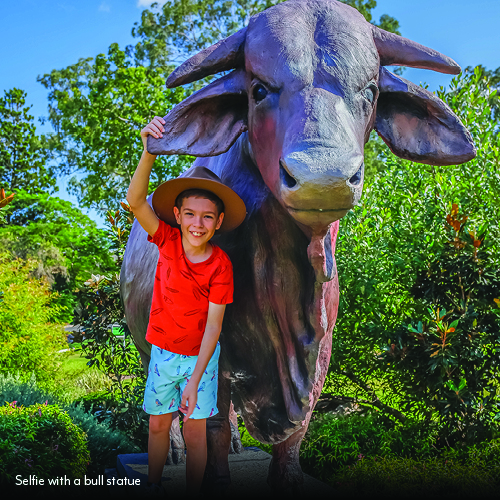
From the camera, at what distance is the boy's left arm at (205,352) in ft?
8.09

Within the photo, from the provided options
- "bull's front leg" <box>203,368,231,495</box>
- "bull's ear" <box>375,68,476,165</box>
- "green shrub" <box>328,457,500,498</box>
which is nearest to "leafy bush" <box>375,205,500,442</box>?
"green shrub" <box>328,457,500,498</box>

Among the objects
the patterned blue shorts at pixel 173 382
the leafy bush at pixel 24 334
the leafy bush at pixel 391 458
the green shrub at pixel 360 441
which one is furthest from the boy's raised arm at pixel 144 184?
the leafy bush at pixel 24 334

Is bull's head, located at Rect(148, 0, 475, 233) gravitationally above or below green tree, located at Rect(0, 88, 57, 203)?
below

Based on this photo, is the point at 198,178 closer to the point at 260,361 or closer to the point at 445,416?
the point at 260,361

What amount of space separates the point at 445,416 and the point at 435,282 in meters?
1.35

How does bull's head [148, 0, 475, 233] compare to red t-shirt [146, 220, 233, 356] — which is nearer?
bull's head [148, 0, 475, 233]

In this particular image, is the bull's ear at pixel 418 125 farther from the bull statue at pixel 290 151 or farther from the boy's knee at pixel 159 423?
the boy's knee at pixel 159 423

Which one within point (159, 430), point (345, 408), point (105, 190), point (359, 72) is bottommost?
point (345, 408)

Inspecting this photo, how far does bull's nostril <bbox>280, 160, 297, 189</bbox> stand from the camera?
182cm

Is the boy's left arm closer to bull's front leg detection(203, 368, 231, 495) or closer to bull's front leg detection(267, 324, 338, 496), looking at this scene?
bull's front leg detection(203, 368, 231, 495)

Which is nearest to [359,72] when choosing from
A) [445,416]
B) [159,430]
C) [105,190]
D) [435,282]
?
[159,430]

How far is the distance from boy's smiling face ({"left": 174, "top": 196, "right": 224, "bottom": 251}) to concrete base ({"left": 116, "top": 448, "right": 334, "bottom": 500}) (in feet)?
4.30

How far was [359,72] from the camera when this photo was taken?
7.02 feet

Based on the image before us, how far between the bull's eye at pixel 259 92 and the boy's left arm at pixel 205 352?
912 millimetres
